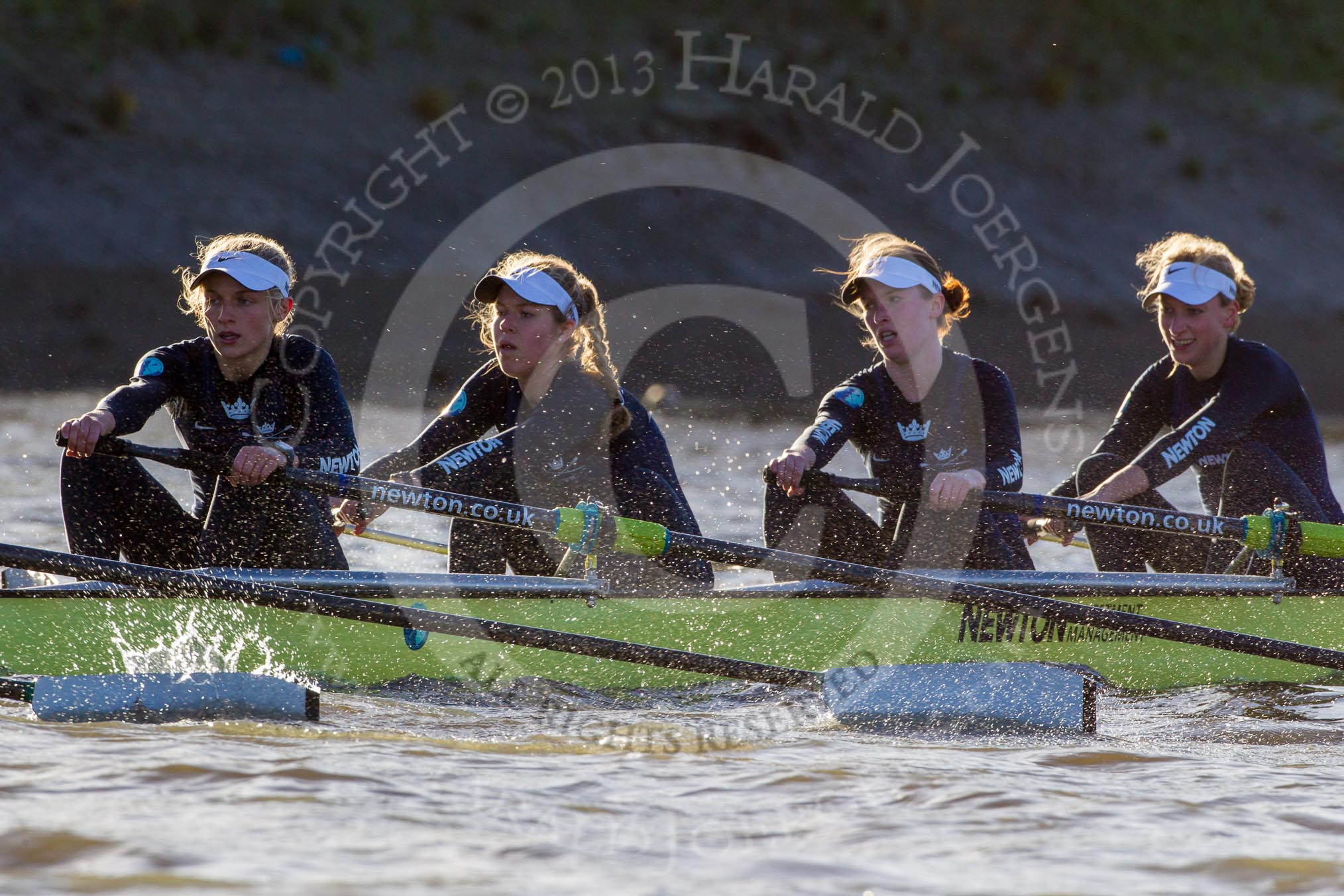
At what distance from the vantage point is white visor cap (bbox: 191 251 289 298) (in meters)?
4.87

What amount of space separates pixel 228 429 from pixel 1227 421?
3482 millimetres

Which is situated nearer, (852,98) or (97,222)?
(97,222)

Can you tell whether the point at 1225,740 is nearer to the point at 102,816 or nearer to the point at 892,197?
the point at 102,816

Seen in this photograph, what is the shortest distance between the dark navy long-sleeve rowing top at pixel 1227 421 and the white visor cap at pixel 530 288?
2.18m

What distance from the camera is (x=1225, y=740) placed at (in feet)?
14.9

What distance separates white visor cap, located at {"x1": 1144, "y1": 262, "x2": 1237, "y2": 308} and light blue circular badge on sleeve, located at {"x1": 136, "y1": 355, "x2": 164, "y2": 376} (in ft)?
11.7

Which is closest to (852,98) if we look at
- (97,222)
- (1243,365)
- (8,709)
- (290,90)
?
(290,90)

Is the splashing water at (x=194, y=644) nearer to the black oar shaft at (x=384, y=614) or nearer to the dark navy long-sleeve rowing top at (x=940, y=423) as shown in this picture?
the black oar shaft at (x=384, y=614)

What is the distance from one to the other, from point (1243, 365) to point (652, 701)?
2.55 m

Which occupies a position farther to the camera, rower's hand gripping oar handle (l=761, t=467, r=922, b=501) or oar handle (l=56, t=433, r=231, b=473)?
rower's hand gripping oar handle (l=761, t=467, r=922, b=501)

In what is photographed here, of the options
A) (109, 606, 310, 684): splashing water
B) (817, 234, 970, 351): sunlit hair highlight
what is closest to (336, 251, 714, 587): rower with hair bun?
(109, 606, 310, 684): splashing water

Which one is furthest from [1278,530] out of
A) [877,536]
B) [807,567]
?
[807,567]

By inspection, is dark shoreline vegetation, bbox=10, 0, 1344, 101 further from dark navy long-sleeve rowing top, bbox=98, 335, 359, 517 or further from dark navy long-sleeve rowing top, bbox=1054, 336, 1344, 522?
dark navy long-sleeve rowing top, bbox=1054, 336, 1344, 522

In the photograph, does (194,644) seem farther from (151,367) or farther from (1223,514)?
(1223,514)
